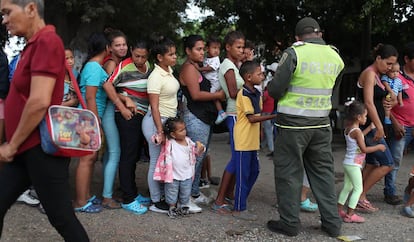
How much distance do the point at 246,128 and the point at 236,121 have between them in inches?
7.4

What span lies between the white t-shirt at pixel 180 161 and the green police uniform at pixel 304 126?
3.08ft

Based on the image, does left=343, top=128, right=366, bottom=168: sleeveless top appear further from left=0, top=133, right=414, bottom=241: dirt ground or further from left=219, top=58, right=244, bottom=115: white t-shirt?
left=219, top=58, right=244, bottom=115: white t-shirt

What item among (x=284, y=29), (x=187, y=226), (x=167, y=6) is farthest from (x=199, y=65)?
(x=284, y=29)

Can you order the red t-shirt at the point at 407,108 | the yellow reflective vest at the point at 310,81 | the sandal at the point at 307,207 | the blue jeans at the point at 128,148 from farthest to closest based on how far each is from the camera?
the red t-shirt at the point at 407,108, the sandal at the point at 307,207, the blue jeans at the point at 128,148, the yellow reflective vest at the point at 310,81

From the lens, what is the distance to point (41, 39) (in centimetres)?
244

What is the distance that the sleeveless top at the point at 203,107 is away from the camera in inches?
181

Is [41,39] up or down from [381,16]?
down

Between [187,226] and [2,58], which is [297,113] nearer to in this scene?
[187,226]

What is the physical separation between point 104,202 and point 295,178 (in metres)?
2.04

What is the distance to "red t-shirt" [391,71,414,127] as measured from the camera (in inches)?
198

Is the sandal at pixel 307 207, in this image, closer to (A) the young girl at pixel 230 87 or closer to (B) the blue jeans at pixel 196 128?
(A) the young girl at pixel 230 87

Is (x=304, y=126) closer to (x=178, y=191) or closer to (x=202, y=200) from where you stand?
(x=178, y=191)

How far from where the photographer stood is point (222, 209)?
4.57m

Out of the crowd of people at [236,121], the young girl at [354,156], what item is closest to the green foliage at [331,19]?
the crowd of people at [236,121]
